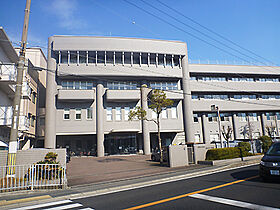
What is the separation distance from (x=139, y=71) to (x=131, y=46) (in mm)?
3871

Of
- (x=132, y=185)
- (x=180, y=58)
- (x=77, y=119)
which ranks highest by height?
(x=180, y=58)

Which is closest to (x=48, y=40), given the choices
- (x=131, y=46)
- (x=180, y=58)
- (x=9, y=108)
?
(x=131, y=46)

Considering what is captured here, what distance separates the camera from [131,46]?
32.2 meters

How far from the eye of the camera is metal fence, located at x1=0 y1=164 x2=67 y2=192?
377 inches

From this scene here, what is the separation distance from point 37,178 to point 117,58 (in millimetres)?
25448

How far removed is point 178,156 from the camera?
1653cm

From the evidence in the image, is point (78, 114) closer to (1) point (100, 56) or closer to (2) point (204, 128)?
(1) point (100, 56)

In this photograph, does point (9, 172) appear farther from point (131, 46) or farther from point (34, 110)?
point (131, 46)

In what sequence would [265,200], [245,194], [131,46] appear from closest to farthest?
[265,200] < [245,194] < [131,46]

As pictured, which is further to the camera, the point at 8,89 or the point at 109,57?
the point at 109,57

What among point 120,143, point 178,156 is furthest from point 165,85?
point 178,156

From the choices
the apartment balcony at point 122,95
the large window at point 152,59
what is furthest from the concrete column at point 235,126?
the apartment balcony at point 122,95

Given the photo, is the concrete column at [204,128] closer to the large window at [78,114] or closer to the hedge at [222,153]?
the hedge at [222,153]

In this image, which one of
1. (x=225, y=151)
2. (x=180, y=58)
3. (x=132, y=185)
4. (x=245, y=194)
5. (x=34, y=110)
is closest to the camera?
(x=245, y=194)
